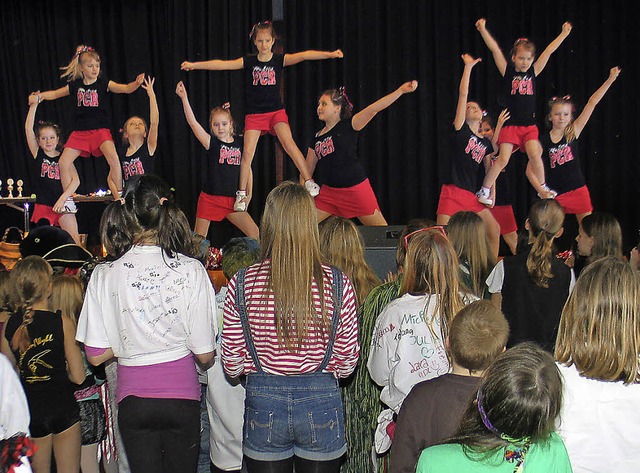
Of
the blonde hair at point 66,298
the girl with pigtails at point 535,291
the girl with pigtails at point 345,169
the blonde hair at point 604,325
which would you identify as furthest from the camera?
the girl with pigtails at point 345,169

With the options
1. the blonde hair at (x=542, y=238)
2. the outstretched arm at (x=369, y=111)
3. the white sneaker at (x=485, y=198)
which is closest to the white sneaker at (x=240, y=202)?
the outstretched arm at (x=369, y=111)

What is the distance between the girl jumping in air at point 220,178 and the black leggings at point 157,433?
5765mm

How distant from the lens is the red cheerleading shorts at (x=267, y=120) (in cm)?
845

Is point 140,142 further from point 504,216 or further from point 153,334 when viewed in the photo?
point 153,334

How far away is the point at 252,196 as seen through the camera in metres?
9.05

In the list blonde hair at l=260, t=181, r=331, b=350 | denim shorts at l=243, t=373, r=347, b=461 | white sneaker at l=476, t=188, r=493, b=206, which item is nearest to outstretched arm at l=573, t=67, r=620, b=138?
white sneaker at l=476, t=188, r=493, b=206

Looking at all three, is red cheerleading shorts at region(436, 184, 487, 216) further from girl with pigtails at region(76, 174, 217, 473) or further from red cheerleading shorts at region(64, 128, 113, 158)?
girl with pigtails at region(76, 174, 217, 473)

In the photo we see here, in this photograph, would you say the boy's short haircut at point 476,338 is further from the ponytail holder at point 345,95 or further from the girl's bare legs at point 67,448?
the ponytail holder at point 345,95

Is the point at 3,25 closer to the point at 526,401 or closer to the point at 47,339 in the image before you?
the point at 47,339

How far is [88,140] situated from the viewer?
8852mm

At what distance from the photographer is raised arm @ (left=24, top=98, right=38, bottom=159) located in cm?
910

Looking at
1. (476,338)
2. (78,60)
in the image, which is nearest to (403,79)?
Result: (78,60)

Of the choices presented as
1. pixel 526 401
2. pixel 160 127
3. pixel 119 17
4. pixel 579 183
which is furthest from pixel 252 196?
pixel 526 401

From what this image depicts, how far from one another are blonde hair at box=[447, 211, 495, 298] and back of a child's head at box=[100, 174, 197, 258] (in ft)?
4.64
